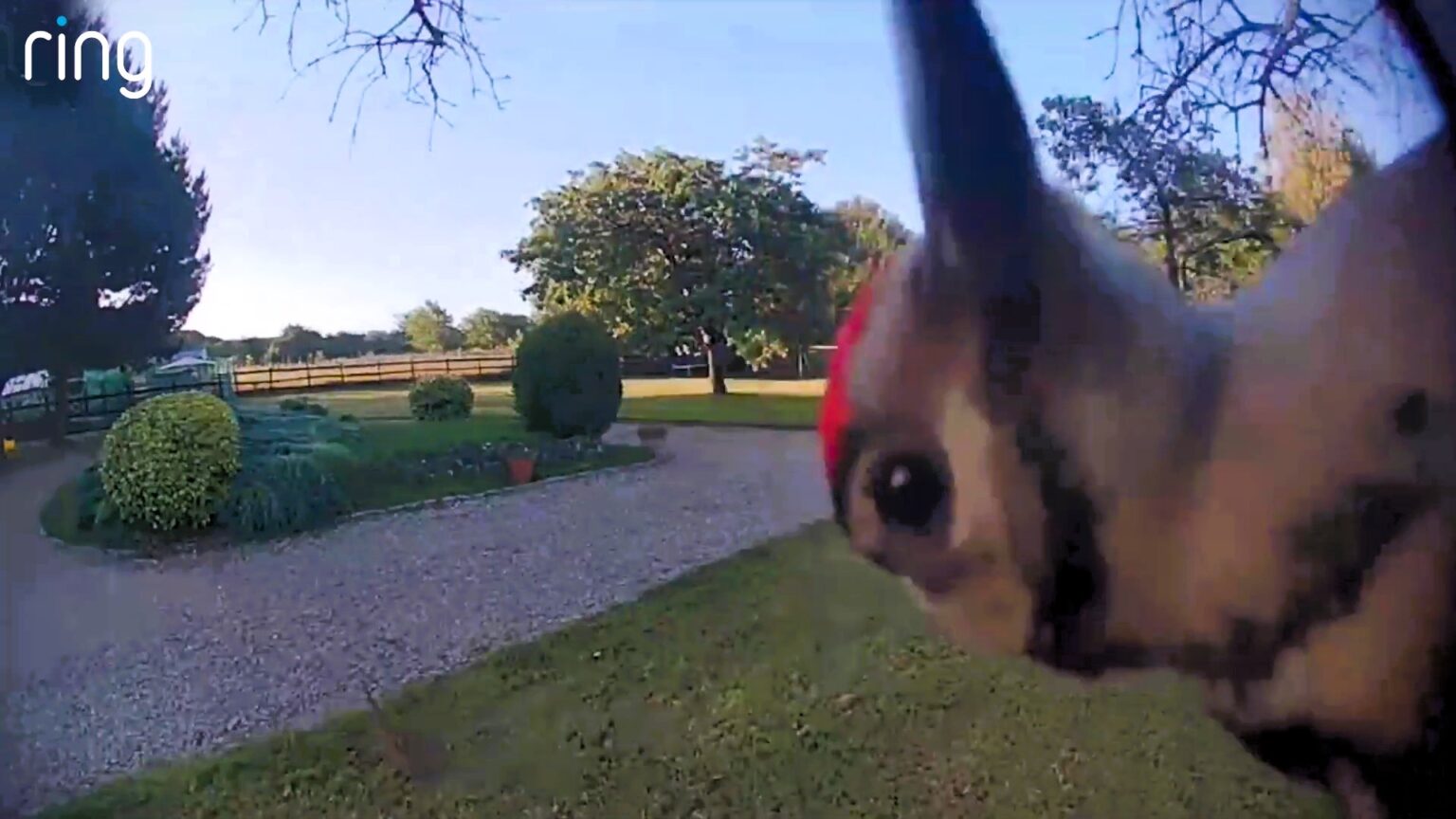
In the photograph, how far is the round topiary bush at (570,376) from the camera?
0.81m

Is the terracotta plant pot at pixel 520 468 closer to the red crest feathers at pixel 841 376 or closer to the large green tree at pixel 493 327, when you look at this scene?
the large green tree at pixel 493 327

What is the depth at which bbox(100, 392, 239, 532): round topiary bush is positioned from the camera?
3.14 ft

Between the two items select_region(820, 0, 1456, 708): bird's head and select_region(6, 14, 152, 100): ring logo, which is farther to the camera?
select_region(6, 14, 152, 100): ring logo

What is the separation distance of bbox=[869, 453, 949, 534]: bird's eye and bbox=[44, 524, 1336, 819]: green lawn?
0.44 m

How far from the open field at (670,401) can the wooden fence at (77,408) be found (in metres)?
0.06

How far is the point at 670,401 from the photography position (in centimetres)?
84

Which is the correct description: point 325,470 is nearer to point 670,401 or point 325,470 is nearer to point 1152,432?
point 670,401

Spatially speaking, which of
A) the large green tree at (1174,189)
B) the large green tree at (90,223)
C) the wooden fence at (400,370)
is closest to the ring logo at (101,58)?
the large green tree at (90,223)

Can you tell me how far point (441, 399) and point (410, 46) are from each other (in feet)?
0.97

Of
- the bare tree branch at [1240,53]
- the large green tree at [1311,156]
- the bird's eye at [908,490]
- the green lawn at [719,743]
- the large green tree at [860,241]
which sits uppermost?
the bare tree branch at [1240,53]

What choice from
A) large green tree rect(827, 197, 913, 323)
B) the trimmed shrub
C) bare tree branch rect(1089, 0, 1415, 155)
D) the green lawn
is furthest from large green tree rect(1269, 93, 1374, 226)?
the trimmed shrub

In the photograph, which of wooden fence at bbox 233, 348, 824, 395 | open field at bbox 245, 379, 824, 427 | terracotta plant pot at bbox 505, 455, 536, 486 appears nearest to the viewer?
open field at bbox 245, 379, 824, 427

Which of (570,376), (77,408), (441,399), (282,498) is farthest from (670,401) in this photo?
(77,408)

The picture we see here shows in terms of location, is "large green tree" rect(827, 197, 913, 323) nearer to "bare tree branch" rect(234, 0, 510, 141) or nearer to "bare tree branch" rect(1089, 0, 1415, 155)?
"bare tree branch" rect(1089, 0, 1415, 155)
